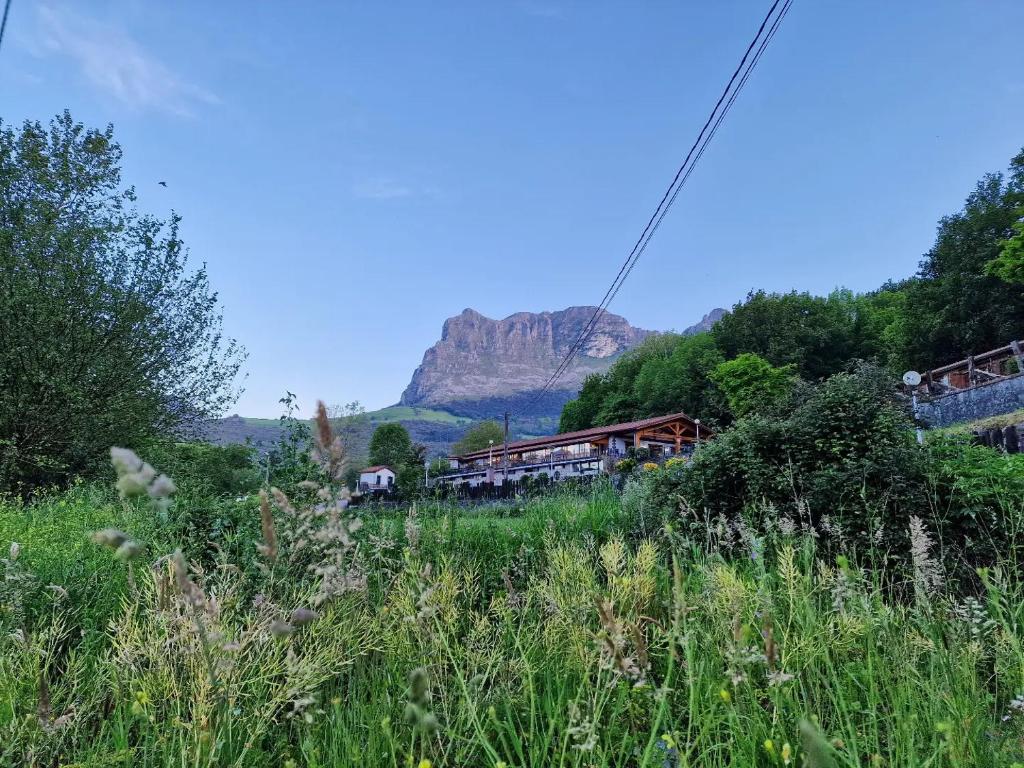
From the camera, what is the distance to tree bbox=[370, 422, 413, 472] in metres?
56.2

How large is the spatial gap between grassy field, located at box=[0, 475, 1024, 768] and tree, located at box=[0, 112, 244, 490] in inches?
494

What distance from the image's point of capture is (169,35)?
700 centimetres

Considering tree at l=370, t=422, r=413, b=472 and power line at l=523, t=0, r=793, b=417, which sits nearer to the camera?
power line at l=523, t=0, r=793, b=417

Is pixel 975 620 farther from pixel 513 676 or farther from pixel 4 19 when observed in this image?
pixel 4 19

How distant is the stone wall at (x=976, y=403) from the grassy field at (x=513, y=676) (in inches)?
703

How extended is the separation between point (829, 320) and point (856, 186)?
3761 centimetres

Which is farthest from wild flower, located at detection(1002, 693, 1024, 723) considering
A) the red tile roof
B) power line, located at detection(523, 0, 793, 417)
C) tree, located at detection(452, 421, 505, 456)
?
tree, located at detection(452, 421, 505, 456)

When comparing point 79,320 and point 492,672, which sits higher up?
point 79,320

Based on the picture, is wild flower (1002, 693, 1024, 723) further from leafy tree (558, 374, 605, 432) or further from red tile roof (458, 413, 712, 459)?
leafy tree (558, 374, 605, 432)

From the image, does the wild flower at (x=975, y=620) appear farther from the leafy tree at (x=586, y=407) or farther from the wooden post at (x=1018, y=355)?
the leafy tree at (x=586, y=407)

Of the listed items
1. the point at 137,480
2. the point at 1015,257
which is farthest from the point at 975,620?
the point at 1015,257

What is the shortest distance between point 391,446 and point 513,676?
64.9m

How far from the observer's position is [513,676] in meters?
2.19

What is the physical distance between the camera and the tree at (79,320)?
1256cm
